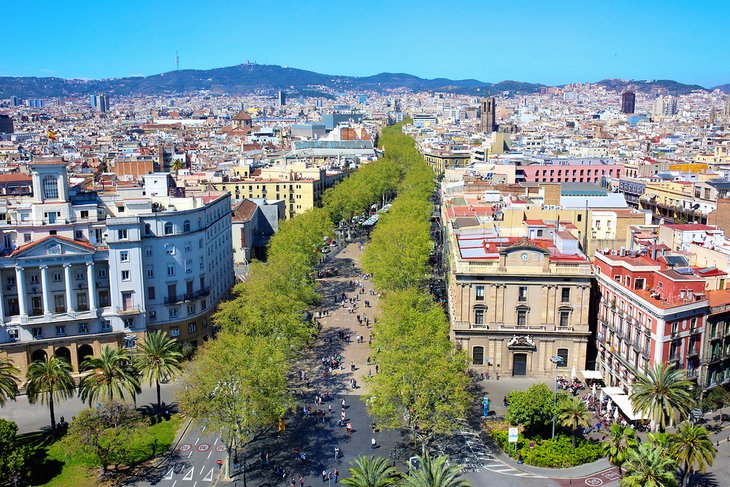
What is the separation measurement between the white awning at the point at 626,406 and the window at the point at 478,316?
48.6 feet

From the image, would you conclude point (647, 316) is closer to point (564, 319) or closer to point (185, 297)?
point (564, 319)

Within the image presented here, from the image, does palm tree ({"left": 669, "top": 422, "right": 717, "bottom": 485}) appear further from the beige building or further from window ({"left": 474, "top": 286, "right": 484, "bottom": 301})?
window ({"left": 474, "top": 286, "right": 484, "bottom": 301})

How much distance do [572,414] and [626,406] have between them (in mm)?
7093

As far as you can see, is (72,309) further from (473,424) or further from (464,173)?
(464,173)

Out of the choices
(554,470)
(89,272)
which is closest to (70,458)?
(89,272)

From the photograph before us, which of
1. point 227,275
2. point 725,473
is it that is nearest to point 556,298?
point 725,473

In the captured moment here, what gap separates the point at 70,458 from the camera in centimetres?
5428

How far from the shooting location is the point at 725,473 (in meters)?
50.4

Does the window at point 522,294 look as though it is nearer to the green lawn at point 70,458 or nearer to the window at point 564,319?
the window at point 564,319

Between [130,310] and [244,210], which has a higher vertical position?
[244,210]

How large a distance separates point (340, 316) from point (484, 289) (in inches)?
1047

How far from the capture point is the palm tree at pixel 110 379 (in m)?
55.9

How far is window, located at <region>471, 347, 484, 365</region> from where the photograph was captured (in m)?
69.4

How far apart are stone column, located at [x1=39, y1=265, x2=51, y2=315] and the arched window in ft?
25.9
